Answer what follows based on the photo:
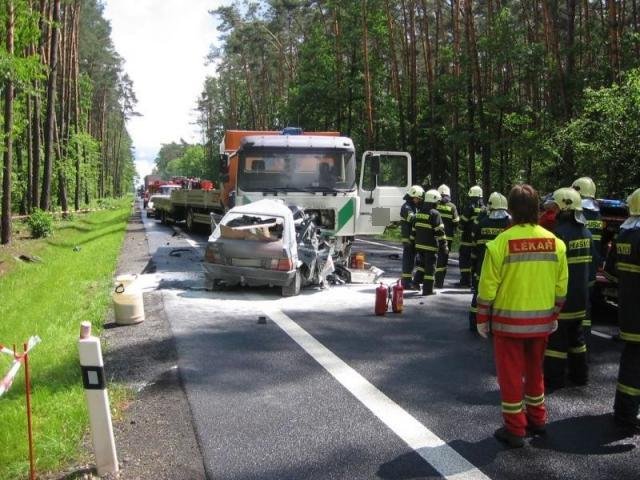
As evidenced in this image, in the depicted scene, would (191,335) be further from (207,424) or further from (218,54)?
(218,54)

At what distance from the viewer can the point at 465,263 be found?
1153cm

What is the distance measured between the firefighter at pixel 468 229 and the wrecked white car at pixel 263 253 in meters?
2.51

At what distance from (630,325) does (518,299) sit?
93 cm

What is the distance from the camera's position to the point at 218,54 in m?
60.2

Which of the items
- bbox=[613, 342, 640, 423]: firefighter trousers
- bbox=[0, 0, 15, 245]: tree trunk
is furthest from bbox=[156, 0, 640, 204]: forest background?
bbox=[0, 0, 15, 245]: tree trunk

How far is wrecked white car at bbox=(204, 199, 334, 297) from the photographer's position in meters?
10.2

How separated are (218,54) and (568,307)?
5904 cm

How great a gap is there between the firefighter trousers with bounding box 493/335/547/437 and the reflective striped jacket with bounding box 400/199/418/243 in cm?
680

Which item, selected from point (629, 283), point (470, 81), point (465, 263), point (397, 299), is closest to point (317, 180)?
point (465, 263)

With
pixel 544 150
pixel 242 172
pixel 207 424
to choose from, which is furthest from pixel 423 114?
pixel 207 424

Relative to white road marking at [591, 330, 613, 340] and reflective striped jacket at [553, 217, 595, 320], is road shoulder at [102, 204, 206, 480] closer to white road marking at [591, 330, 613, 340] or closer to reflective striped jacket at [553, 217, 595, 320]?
reflective striped jacket at [553, 217, 595, 320]

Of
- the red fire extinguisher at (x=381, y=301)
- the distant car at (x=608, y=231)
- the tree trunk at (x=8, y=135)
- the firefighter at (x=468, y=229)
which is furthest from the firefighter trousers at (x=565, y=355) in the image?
the tree trunk at (x=8, y=135)

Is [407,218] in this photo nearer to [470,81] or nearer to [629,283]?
[629,283]

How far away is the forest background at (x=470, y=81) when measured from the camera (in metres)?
18.1
